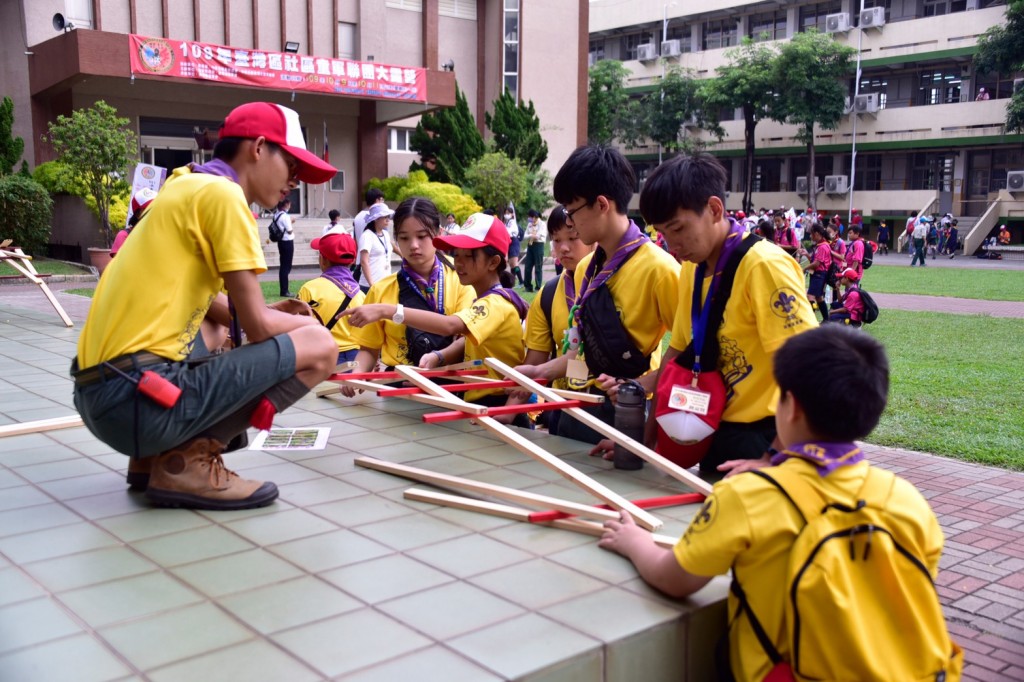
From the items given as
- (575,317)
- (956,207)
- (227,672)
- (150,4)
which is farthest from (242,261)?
(956,207)

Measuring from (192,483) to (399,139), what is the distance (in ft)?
96.2

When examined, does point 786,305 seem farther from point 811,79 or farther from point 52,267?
point 811,79

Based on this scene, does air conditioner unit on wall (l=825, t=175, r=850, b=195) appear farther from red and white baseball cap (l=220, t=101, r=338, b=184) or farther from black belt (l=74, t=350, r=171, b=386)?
black belt (l=74, t=350, r=171, b=386)

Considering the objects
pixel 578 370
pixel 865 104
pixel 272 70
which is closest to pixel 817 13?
pixel 865 104

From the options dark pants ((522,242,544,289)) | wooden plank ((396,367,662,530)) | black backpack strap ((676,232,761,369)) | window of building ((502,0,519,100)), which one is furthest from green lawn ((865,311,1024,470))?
window of building ((502,0,519,100))

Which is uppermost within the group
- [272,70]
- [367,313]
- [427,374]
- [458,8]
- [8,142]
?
[458,8]

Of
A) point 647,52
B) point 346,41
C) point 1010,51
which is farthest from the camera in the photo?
→ point 647,52

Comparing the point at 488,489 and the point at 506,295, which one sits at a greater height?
the point at 506,295

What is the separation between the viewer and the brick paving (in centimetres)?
323

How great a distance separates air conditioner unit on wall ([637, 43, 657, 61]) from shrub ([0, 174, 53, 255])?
3540cm

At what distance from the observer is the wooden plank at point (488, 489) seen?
319 centimetres

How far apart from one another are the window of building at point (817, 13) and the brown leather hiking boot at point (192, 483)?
4558 cm

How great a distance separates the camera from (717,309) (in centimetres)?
362

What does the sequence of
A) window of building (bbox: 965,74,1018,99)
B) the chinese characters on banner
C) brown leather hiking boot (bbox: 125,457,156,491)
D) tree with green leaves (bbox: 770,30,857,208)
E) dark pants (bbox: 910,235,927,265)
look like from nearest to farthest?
brown leather hiking boot (bbox: 125,457,156,491) < the chinese characters on banner < dark pants (bbox: 910,235,927,265) < window of building (bbox: 965,74,1018,99) < tree with green leaves (bbox: 770,30,857,208)
